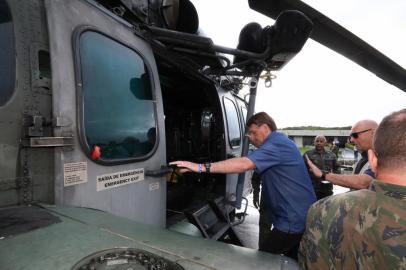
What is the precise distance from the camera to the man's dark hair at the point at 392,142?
98cm

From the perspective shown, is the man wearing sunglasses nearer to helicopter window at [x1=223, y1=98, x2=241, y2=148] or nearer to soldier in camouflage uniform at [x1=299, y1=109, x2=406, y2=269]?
soldier in camouflage uniform at [x1=299, y1=109, x2=406, y2=269]

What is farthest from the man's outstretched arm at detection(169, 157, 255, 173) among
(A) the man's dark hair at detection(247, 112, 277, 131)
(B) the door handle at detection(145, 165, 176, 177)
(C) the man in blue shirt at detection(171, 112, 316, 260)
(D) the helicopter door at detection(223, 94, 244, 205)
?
(D) the helicopter door at detection(223, 94, 244, 205)

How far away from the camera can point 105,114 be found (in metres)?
1.92

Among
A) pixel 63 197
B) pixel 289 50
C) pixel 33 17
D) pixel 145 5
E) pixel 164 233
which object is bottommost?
pixel 164 233

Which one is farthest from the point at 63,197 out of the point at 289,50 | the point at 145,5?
the point at 289,50

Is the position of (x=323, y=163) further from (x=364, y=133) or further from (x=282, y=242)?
(x=282, y=242)

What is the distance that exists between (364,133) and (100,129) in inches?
103

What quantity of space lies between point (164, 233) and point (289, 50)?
2241mm

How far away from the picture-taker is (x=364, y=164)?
3035mm

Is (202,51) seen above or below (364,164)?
above

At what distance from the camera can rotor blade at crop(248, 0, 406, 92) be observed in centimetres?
224

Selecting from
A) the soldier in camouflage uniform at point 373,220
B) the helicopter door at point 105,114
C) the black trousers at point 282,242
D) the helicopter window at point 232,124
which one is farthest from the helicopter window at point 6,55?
the helicopter window at point 232,124

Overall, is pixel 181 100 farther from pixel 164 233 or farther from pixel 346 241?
pixel 346 241

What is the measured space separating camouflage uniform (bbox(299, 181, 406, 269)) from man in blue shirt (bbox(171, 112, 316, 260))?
1.12 metres
